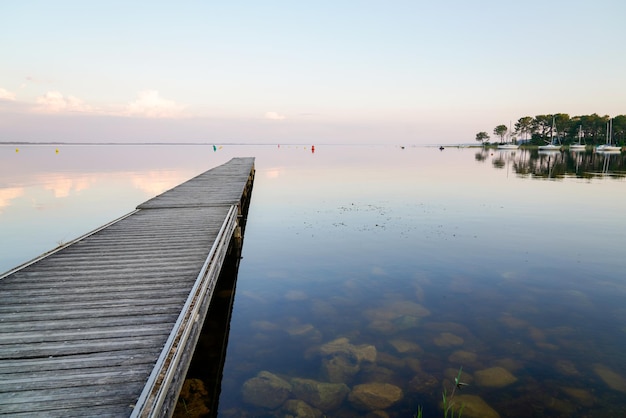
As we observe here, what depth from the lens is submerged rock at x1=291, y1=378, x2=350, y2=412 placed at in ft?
19.0

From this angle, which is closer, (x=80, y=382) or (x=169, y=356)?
(x=80, y=382)

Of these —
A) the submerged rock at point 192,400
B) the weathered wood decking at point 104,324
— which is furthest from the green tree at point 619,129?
the submerged rock at point 192,400

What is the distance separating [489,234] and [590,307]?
22.5 ft

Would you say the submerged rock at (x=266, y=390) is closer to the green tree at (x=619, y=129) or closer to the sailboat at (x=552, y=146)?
the sailboat at (x=552, y=146)

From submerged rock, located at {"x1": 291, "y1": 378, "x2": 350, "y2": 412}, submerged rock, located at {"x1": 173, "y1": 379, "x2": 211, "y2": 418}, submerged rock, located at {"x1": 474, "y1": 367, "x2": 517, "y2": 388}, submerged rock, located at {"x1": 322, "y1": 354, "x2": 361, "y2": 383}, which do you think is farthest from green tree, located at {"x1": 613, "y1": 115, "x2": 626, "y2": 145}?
submerged rock, located at {"x1": 173, "y1": 379, "x2": 211, "y2": 418}

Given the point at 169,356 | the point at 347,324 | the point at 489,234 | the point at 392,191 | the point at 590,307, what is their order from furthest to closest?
the point at 392,191 < the point at 489,234 < the point at 590,307 < the point at 347,324 < the point at 169,356

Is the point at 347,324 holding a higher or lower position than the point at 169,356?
lower

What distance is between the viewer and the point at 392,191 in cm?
2919

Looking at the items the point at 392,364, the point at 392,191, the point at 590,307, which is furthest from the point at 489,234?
the point at 392,191

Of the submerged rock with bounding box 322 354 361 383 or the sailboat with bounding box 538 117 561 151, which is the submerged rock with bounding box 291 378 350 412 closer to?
the submerged rock with bounding box 322 354 361 383

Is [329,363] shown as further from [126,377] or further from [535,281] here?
[535,281]

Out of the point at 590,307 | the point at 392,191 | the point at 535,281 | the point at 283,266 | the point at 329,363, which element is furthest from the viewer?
the point at 392,191

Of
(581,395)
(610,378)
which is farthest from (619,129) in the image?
(581,395)

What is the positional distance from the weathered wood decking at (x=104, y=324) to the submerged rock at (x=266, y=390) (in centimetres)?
165
